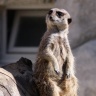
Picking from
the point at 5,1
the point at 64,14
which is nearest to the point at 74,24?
the point at 5,1

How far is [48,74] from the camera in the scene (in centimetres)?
445

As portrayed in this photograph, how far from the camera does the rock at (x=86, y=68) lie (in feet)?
21.6

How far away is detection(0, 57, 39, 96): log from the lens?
4.14 meters

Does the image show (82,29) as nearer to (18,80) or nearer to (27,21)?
(27,21)

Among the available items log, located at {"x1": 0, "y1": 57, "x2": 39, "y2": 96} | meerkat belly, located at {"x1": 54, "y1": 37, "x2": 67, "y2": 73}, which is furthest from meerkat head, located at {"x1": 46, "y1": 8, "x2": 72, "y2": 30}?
log, located at {"x1": 0, "y1": 57, "x2": 39, "y2": 96}

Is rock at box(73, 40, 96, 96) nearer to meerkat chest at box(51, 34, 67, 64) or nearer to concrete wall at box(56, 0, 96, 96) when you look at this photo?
concrete wall at box(56, 0, 96, 96)

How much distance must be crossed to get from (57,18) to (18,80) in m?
0.58

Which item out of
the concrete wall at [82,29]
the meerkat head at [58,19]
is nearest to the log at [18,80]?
the meerkat head at [58,19]

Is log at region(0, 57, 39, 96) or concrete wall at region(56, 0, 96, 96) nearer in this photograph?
log at region(0, 57, 39, 96)

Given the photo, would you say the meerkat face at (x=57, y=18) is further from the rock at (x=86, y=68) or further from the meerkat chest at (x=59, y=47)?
the rock at (x=86, y=68)

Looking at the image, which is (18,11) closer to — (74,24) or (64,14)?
(74,24)

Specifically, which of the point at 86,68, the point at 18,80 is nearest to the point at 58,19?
the point at 18,80

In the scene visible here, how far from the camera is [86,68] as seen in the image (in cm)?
676

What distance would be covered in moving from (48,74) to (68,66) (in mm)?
204
